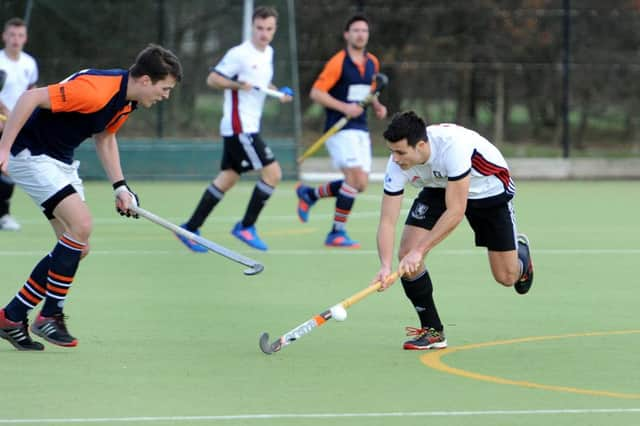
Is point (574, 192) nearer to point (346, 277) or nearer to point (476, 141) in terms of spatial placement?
point (346, 277)

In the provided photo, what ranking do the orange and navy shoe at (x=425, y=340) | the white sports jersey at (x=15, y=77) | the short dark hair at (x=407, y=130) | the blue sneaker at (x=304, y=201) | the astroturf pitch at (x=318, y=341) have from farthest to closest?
the white sports jersey at (x=15, y=77), the blue sneaker at (x=304, y=201), the orange and navy shoe at (x=425, y=340), the short dark hair at (x=407, y=130), the astroturf pitch at (x=318, y=341)

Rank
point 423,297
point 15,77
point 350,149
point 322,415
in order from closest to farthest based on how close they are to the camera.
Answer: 1. point 322,415
2. point 423,297
3. point 350,149
4. point 15,77

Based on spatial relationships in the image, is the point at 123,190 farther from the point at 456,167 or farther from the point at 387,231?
the point at 456,167

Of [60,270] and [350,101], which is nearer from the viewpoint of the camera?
[60,270]

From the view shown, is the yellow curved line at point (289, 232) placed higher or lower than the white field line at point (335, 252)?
lower

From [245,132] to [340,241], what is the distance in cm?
114

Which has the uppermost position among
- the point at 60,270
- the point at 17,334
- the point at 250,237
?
the point at 60,270

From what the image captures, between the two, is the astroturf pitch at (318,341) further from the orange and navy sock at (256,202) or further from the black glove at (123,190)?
the black glove at (123,190)

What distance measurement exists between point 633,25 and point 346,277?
10821 mm

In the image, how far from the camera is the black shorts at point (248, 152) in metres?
10.5

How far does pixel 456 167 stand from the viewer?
610 cm

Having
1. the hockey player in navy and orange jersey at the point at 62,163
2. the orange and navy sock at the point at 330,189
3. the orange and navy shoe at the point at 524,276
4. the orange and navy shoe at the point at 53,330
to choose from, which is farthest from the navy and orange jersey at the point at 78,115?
the orange and navy sock at the point at 330,189

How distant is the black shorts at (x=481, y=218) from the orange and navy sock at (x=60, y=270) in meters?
1.62

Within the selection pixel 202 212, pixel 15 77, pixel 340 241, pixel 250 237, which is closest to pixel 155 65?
pixel 202 212
